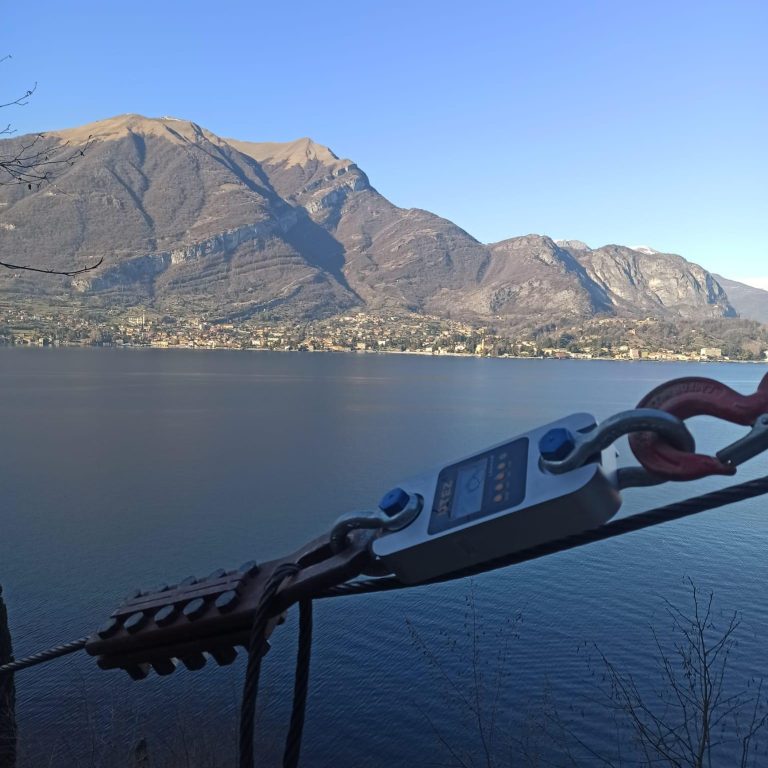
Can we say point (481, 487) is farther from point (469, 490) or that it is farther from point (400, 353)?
point (400, 353)

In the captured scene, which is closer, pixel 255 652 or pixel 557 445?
pixel 557 445

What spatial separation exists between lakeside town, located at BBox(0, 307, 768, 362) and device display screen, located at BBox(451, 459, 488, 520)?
16109cm

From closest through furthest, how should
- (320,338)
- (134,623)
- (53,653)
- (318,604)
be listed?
(134,623)
(53,653)
(318,604)
(320,338)

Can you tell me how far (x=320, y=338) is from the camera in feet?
601

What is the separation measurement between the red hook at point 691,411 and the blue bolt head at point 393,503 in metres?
0.44

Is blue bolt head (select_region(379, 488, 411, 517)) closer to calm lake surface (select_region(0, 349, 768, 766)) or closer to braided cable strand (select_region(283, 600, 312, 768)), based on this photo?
braided cable strand (select_region(283, 600, 312, 768))

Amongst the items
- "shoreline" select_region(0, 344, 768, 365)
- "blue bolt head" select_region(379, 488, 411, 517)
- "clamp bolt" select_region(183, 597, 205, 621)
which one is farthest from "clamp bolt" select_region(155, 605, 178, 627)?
"shoreline" select_region(0, 344, 768, 365)

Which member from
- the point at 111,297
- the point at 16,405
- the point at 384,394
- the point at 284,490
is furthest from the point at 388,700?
the point at 111,297

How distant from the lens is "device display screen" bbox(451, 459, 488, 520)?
1379mm

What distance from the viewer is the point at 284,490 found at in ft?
106

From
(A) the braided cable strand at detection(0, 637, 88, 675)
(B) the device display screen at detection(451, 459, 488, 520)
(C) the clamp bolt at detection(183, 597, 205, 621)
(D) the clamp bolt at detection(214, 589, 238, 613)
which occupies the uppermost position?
(B) the device display screen at detection(451, 459, 488, 520)

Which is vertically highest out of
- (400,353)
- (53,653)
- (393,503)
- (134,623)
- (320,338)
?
(393,503)

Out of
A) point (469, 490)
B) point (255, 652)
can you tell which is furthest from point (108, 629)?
point (469, 490)

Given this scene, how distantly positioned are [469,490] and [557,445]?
Result: 233 millimetres
